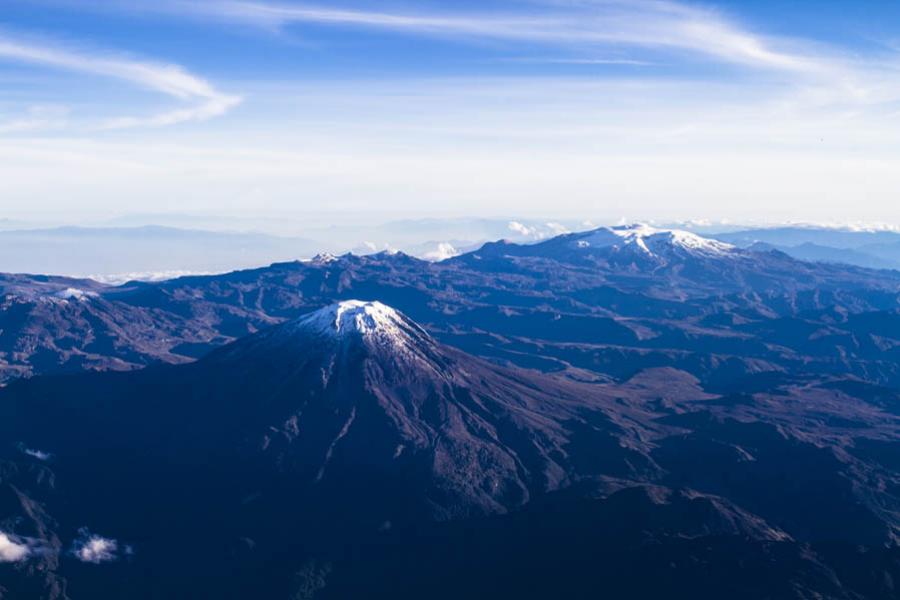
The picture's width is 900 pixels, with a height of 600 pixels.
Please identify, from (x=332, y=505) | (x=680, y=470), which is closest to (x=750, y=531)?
(x=680, y=470)

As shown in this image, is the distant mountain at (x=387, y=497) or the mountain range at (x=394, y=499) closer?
the mountain range at (x=394, y=499)

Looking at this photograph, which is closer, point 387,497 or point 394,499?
point 394,499

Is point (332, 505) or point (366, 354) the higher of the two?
point (366, 354)

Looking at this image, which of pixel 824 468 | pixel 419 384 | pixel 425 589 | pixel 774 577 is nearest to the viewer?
pixel 774 577

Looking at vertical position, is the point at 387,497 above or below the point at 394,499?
above

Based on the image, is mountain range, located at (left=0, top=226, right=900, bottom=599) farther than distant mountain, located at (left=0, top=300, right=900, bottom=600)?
No

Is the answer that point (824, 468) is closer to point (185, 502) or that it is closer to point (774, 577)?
point (774, 577)

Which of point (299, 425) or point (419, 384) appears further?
point (419, 384)

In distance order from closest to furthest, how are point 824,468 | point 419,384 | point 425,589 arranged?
point 425,589 → point 824,468 → point 419,384
